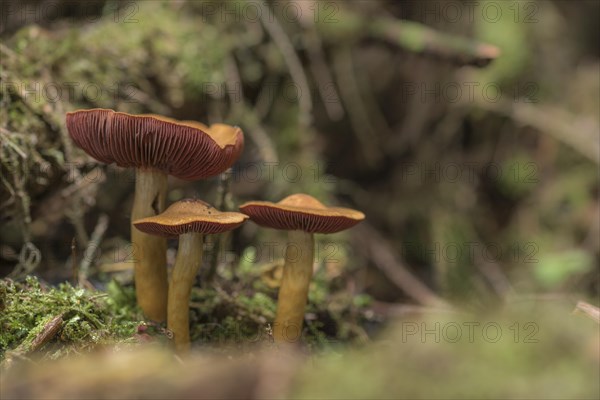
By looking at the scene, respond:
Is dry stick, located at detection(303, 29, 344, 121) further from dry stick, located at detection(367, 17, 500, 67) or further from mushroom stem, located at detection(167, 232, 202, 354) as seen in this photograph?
mushroom stem, located at detection(167, 232, 202, 354)

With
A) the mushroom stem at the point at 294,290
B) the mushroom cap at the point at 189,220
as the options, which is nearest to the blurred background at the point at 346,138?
the mushroom stem at the point at 294,290

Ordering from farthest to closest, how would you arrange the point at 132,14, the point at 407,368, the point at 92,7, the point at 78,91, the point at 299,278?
the point at 92,7, the point at 132,14, the point at 78,91, the point at 299,278, the point at 407,368

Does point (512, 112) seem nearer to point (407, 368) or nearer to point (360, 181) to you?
point (360, 181)

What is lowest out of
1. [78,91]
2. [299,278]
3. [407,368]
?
[299,278]

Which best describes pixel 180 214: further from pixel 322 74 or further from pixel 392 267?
pixel 392 267

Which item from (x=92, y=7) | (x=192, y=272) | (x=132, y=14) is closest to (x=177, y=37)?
(x=132, y=14)

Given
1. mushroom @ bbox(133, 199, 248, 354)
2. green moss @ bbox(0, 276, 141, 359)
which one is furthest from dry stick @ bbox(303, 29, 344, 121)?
green moss @ bbox(0, 276, 141, 359)

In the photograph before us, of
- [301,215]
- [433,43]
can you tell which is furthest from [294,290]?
[433,43]
